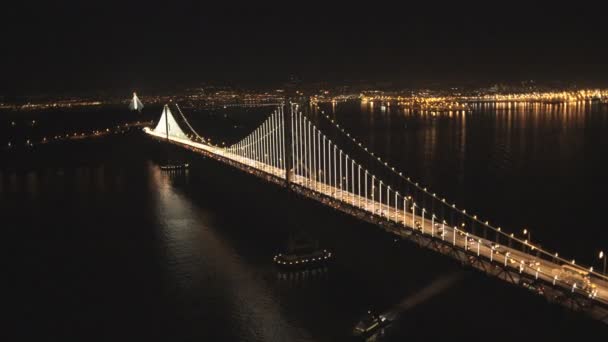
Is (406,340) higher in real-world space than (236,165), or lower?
lower

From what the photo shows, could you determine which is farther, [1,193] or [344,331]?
[1,193]

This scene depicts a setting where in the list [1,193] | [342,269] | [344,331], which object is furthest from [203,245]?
[1,193]

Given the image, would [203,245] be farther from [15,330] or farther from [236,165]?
[236,165]

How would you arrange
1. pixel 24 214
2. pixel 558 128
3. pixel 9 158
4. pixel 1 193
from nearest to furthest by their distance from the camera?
1. pixel 24 214
2. pixel 1 193
3. pixel 9 158
4. pixel 558 128

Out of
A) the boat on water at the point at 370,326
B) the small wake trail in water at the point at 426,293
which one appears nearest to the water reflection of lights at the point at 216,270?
the boat on water at the point at 370,326

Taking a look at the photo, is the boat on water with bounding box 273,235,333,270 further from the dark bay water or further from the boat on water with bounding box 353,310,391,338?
the boat on water with bounding box 353,310,391,338

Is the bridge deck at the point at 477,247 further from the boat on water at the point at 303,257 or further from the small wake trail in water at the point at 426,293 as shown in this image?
the boat on water at the point at 303,257

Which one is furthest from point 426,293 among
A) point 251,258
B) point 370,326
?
point 251,258
